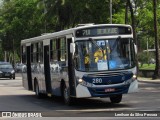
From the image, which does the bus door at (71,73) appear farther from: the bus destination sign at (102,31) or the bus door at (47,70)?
the bus door at (47,70)

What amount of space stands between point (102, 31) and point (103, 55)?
919 mm

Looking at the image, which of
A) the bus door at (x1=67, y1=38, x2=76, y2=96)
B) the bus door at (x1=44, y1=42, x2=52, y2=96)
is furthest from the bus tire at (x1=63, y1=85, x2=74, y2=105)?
the bus door at (x1=44, y1=42, x2=52, y2=96)

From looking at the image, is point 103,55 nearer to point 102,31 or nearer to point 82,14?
point 102,31

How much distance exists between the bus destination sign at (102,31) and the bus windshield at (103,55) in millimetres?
253

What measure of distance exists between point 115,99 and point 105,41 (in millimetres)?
2878

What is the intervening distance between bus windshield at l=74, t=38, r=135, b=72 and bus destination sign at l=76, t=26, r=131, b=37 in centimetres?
25

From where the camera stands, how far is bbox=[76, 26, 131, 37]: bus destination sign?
56.0 ft

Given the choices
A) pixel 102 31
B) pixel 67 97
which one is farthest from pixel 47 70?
pixel 102 31

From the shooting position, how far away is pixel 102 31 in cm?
1716

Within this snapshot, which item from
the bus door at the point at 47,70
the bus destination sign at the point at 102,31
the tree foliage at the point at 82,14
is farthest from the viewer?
the tree foliage at the point at 82,14

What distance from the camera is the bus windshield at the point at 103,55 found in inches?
658

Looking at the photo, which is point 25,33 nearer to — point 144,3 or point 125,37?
point 144,3

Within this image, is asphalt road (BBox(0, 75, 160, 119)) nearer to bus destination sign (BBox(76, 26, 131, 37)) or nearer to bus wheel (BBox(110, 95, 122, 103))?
bus wheel (BBox(110, 95, 122, 103))

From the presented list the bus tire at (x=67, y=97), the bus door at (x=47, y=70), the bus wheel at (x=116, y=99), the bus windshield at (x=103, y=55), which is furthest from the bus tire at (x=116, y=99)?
the bus door at (x=47, y=70)
